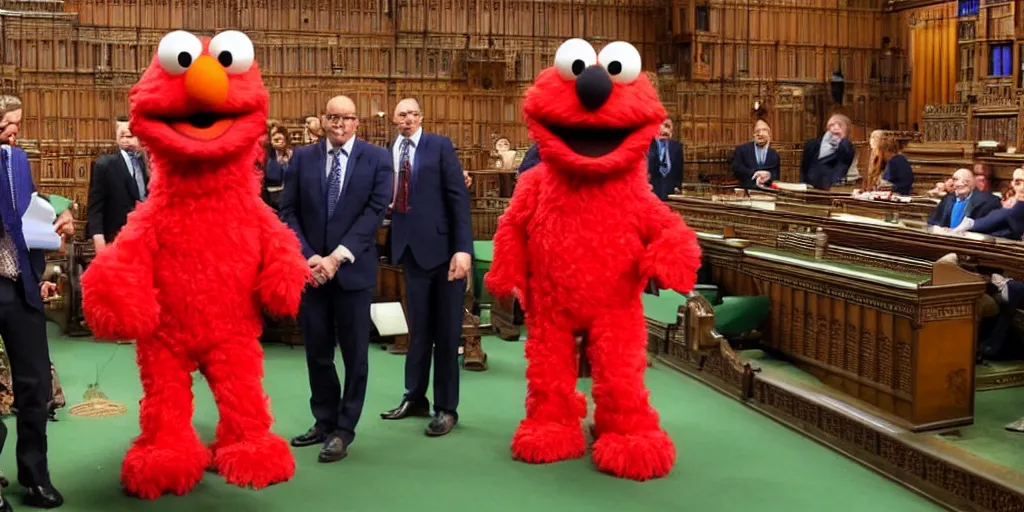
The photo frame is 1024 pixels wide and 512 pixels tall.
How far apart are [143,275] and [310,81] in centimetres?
789

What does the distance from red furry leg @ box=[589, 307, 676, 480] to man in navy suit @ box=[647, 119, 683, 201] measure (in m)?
4.62

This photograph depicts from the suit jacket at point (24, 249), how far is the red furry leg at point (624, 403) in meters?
2.12

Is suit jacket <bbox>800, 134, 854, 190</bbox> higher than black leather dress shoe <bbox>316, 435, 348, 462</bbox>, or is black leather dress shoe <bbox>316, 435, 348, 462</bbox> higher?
suit jacket <bbox>800, 134, 854, 190</bbox>

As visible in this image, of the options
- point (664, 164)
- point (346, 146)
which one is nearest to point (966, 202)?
point (664, 164)

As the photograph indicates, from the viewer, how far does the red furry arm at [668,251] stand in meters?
4.32

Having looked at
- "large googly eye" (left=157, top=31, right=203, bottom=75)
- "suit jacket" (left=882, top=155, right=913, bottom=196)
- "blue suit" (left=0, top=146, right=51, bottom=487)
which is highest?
"large googly eye" (left=157, top=31, right=203, bottom=75)

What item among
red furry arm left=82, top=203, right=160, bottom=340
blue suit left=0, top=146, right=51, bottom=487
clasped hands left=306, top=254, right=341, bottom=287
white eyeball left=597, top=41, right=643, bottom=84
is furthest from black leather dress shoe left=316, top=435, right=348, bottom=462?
white eyeball left=597, top=41, right=643, bottom=84

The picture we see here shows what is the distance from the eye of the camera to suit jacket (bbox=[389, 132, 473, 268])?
5.12m

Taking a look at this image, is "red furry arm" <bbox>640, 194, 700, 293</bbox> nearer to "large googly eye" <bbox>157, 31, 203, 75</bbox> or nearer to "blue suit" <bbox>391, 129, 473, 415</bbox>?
"blue suit" <bbox>391, 129, 473, 415</bbox>

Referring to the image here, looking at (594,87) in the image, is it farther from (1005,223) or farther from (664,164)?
(664,164)

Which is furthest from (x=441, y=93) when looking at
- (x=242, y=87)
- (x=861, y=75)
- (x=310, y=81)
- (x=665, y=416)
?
(x=242, y=87)

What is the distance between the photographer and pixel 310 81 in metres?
11.5

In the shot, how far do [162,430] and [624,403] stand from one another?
1794 millimetres

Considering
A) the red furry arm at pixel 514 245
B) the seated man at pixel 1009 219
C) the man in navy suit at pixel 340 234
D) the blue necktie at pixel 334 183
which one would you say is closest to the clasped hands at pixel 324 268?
the man in navy suit at pixel 340 234
